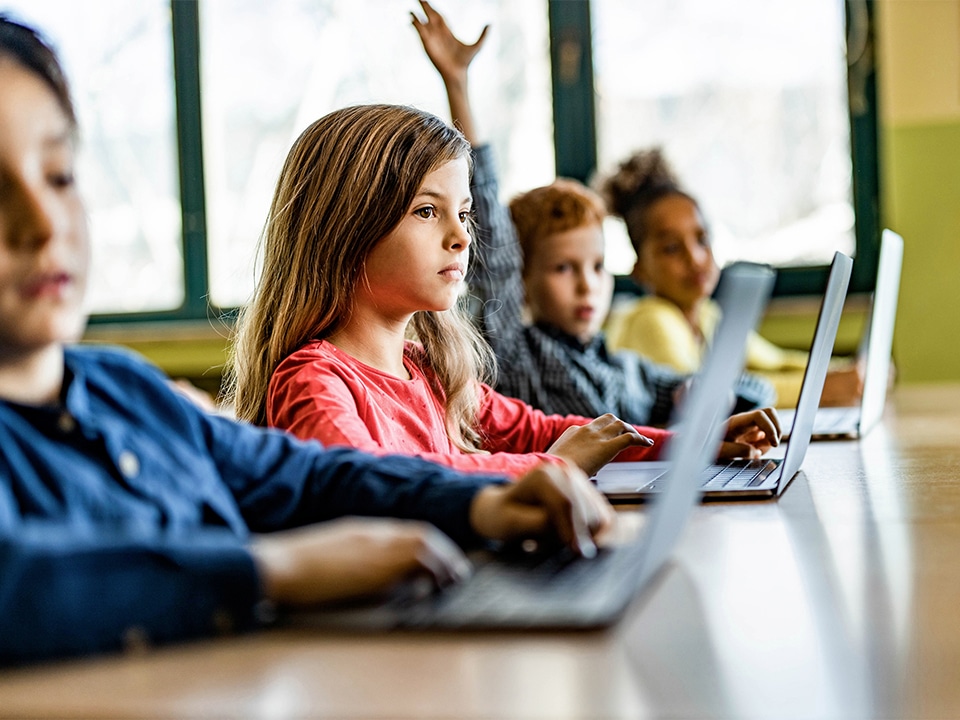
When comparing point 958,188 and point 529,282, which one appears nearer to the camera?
point 529,282

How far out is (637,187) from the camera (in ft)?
9.15

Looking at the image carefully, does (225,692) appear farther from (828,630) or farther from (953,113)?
(953,113)

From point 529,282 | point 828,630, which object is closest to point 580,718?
point 828,630

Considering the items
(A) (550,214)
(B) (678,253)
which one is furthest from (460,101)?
(B) (678,253)

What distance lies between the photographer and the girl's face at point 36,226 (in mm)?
581

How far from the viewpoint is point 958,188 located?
331 cm

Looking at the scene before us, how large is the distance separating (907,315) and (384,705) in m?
3.16

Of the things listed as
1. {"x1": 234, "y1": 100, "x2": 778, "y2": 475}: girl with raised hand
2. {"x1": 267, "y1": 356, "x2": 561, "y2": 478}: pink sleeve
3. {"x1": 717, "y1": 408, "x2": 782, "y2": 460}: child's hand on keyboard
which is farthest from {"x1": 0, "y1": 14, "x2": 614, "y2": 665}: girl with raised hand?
{"x1": 717, "y1": 408, "x2": 782, "y2": 460}: child's hand on keyboard

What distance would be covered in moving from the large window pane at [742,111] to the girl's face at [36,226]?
298cm

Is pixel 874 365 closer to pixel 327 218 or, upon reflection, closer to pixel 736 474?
pixel 736 474

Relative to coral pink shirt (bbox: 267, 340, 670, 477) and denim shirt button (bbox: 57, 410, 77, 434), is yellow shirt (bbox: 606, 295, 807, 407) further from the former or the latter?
denim shirt button (bbox: 57, 410, 77, 434)

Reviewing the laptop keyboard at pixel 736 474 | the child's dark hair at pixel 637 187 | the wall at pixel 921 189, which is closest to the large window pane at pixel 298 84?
the child's dark hair at pixel 637 187

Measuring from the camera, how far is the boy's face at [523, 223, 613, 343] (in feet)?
6.66

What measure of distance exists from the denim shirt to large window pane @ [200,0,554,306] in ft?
9.78
